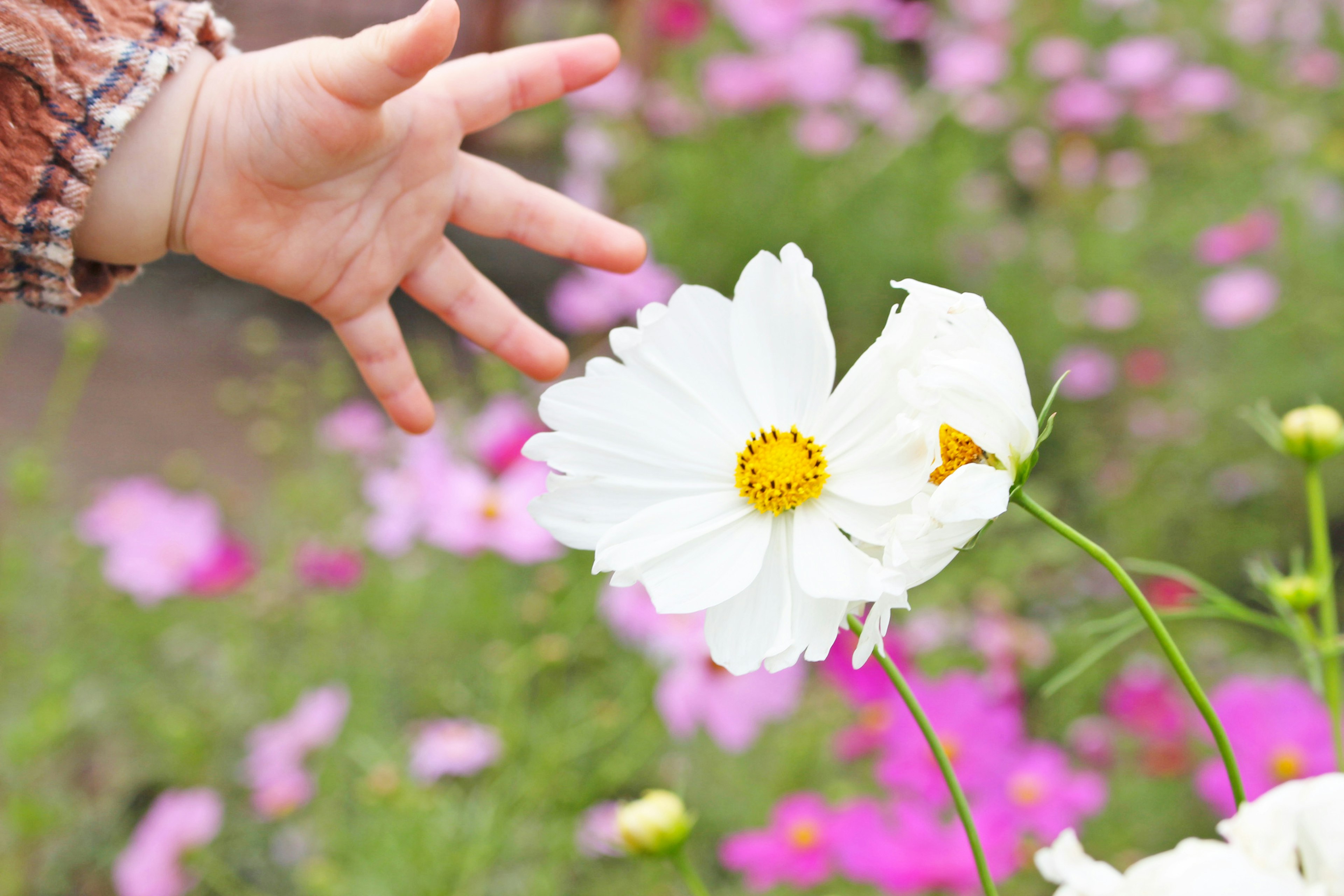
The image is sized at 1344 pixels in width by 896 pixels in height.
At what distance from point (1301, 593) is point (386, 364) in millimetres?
481

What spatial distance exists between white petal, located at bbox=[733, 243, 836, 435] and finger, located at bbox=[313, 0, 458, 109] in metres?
0.17

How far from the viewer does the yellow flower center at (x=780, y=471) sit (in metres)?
0.31

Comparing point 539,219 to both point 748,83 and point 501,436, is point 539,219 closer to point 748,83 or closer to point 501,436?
point 501,436

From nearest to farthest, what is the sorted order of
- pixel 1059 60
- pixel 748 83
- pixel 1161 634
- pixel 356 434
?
pixel 1161 634 < pixel 356 434 < pixel 748 83 < pixel 1059 60

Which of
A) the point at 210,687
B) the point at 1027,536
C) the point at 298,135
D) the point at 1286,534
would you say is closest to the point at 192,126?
the point at 298,135

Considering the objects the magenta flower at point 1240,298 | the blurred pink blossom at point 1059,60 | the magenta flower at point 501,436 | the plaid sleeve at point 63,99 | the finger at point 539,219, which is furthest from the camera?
the blurred pink blossom at point 1059,60

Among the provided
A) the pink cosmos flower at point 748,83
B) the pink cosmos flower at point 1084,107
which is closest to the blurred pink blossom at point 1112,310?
the pink cosmos flower at point 1084,107

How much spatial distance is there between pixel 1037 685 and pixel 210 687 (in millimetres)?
897

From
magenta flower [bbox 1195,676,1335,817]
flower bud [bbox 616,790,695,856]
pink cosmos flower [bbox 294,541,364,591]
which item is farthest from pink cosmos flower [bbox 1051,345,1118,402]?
flower bud [bbox 616,790,695,856]

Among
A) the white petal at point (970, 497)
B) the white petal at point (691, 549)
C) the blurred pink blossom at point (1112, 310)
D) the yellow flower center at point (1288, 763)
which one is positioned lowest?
the blurred pink blossom at point (1112, 310)

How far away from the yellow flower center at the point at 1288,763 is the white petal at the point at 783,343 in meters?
0.51

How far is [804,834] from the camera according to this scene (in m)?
0.65

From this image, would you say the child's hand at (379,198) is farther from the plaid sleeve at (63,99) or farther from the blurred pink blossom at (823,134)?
the blurred pink blossom at (823,134)

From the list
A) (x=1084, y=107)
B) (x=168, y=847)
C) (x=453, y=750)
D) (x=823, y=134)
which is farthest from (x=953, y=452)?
(x=1084, y=107)
